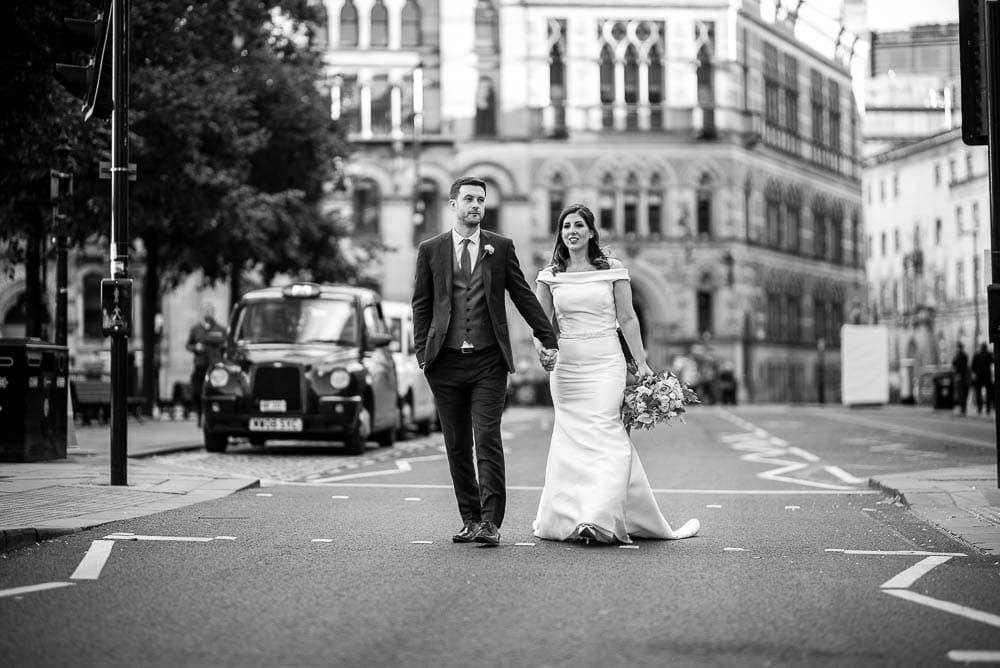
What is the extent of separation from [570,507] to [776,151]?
65.0m

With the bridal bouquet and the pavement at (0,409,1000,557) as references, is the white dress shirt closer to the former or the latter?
the bridal bouquet

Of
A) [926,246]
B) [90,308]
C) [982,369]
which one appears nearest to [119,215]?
[982,369]

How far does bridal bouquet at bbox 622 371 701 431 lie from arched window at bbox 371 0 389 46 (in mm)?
59546

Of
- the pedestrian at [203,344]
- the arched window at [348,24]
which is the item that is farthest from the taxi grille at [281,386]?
the arched window at [348,24]

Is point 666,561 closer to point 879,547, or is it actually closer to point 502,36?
point 879,547

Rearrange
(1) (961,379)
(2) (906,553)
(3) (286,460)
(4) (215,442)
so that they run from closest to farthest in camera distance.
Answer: (2) (906,553)
(3) (286,460)
(4) (215,442)
(1) (961,379)

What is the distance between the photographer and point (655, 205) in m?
69.4

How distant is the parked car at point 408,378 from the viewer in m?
27.0

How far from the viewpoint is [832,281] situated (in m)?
80.9

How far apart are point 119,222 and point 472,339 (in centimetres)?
519

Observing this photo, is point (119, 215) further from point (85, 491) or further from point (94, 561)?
point (94, 561)

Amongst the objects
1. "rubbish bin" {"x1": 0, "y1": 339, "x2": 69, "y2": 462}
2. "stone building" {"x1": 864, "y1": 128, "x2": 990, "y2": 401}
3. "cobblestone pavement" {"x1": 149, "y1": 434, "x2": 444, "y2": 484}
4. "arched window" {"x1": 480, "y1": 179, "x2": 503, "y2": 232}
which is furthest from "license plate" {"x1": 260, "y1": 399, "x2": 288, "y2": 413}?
"stone building" {"x1": 864, "y1": 128, "x2": 990, "y2": 401}

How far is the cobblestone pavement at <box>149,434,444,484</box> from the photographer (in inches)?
722

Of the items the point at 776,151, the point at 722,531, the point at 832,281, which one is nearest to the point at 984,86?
the point at 722,531
